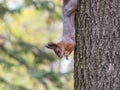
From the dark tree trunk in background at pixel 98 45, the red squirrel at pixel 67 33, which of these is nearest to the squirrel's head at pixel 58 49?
the red squirrel at pixel 67 33

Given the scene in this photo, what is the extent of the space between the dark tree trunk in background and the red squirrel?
0.04 m

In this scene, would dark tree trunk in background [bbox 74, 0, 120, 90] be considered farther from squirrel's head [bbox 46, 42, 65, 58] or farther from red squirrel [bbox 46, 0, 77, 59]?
squirrel's head [bbox 46, 42, 65, 58]

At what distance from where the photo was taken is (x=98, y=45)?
2152 mm

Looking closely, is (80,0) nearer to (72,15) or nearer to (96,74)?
(72,15)

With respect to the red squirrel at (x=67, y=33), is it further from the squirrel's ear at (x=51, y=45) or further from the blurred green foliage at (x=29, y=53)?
the blurred green foliage at (x=29, y=53)

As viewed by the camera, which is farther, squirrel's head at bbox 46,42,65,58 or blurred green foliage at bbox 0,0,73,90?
blurred green foliage at bbox 0,0,73,90

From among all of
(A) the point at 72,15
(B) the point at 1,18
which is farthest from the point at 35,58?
(A) the point at 72,15

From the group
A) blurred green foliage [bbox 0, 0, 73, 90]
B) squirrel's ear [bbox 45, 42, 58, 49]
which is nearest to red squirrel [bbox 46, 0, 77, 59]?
squirrel's ear [bbox 45, 42, 58, 49]

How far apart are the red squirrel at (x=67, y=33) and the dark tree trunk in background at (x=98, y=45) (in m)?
0.04

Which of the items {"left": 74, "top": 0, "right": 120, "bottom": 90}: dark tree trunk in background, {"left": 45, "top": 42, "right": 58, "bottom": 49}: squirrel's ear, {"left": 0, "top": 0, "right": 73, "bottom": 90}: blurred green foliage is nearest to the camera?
{"left": 45, "top": 42, "right": 58, "bottom": 49}: squirrel's ear

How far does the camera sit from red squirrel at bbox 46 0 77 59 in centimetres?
207

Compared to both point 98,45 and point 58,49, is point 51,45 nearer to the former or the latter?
point 58,49

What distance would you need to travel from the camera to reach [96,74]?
215 centimetres

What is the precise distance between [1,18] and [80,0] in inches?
134
